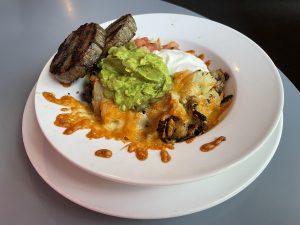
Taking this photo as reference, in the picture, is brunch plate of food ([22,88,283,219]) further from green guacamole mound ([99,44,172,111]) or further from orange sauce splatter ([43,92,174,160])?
green guacamole mound ([99,44,172,111])

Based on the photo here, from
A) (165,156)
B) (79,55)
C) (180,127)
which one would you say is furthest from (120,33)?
(165,156)

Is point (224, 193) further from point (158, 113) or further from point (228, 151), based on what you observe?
point (158, 113)

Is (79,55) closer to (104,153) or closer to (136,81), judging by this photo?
(136,81)

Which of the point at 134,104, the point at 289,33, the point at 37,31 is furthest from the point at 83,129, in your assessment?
the point at 289,33

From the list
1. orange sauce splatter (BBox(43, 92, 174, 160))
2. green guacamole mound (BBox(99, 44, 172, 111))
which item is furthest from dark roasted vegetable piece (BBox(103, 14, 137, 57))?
orange sauce splatter (BBox(43, 92, 174, 160))

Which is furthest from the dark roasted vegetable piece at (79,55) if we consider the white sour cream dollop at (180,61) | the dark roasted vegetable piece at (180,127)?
the dark roasted vegetable piece at (180,127)
